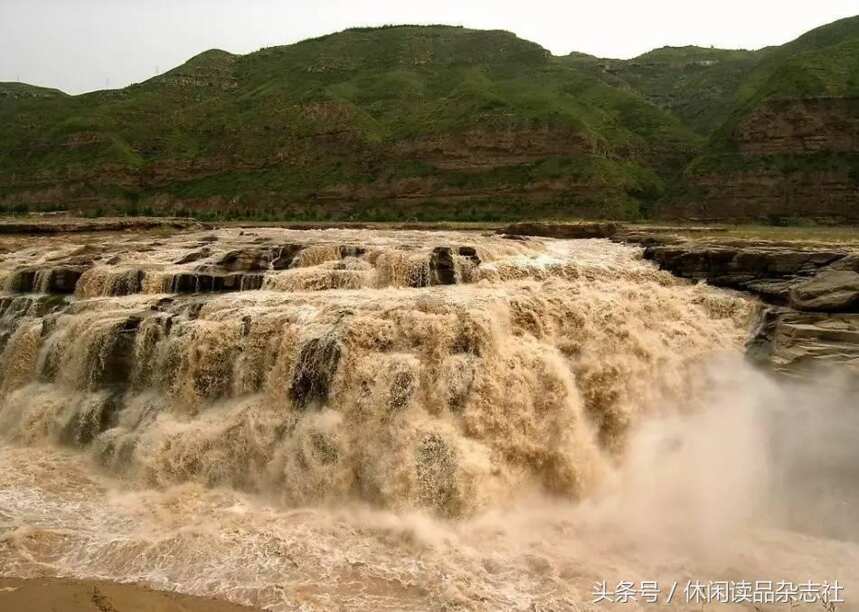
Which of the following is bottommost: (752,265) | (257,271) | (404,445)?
(404,445)

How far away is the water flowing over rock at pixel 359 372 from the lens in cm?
1284

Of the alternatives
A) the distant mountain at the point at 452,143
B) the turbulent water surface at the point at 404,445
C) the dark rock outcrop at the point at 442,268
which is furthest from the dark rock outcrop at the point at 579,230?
the distant mountain at the point at 452,143

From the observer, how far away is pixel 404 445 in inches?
495

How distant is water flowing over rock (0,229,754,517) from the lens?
12844mm

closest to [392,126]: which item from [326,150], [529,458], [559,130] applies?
[326,150]

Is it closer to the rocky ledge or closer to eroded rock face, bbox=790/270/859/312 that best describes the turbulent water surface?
the rocky ledge

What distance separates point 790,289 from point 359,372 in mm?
11997

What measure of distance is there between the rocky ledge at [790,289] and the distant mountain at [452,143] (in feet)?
109

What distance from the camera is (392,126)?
70812 millimetres

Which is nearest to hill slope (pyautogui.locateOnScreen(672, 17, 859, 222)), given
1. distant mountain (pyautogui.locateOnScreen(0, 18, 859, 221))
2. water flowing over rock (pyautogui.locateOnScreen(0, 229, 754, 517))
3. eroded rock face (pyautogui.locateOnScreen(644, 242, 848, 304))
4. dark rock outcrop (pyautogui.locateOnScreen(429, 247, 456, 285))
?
distant mountain (pyautogui.locateOnScreen(0, 18, 859, 221))

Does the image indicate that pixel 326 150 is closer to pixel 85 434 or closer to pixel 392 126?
pixel 392 126

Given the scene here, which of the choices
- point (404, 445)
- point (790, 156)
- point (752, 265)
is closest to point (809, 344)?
point (752, 265)

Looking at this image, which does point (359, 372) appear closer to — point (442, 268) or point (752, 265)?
point (442, 268)

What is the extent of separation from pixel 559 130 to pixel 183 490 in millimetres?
53972
